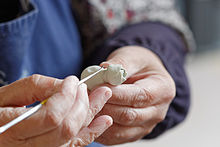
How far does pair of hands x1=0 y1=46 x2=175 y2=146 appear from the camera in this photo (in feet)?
0.93

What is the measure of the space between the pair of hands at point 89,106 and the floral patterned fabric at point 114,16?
14 centimetres

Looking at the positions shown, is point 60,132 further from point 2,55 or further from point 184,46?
point 184,46

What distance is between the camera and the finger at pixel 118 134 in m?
0.42

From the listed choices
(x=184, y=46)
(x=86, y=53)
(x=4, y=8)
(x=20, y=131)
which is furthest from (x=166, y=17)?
(x=20, y=131)

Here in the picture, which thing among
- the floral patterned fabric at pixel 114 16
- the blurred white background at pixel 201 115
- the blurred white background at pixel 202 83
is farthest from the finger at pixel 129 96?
the blurred white background at pixel 201 115

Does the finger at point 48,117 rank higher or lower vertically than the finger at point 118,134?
higher

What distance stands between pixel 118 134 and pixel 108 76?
0.35ft

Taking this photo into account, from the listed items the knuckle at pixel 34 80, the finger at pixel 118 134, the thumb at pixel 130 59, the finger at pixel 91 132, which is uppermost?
the knuckle at pixel 34 80

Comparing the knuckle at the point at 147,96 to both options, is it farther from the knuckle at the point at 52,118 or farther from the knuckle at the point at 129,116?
the knuckle at the point at 52,118

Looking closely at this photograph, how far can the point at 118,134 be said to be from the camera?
43 centimetres

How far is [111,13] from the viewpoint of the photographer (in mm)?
601

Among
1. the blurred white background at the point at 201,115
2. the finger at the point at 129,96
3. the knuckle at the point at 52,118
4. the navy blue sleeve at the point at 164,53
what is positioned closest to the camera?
the knuckle at the point at 52,118

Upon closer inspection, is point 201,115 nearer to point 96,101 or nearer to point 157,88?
point 157,88

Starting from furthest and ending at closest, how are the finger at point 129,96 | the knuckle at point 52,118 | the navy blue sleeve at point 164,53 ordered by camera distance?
the navy blue sleeve at point 164,53, the finger at point 129,96, the knuckle at point 52,118
